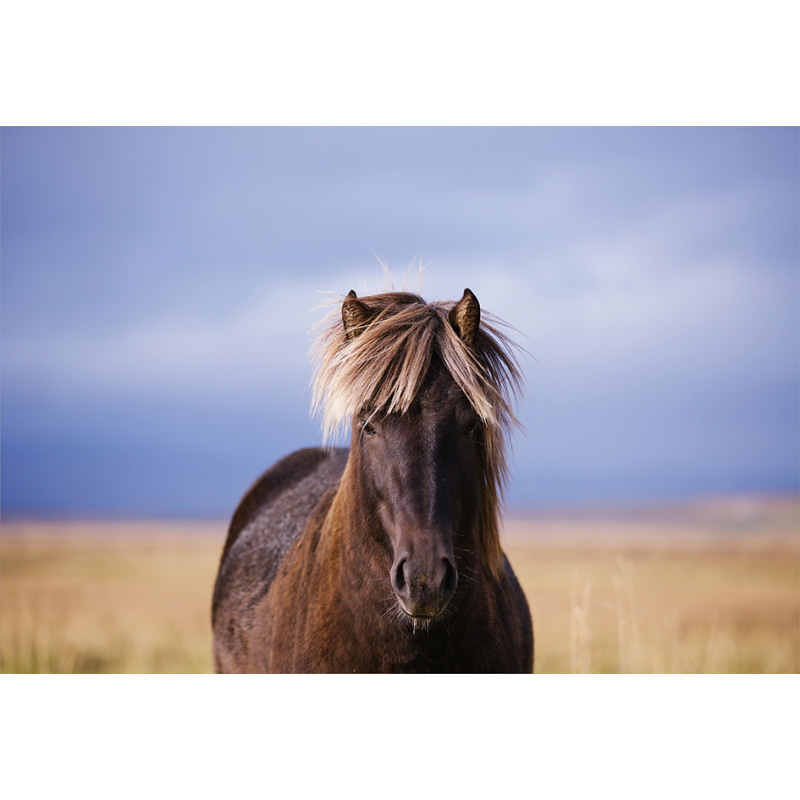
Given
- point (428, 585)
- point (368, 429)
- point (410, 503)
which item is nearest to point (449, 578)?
point (428, 585)

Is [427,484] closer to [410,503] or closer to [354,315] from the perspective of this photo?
[410,503]

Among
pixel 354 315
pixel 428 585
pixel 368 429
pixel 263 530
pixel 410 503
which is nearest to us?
pixel 428 585

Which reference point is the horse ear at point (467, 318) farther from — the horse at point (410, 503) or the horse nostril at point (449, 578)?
the horse nostril at point (449, 578)

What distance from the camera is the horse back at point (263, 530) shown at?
3232 mm

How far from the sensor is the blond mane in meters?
2.01

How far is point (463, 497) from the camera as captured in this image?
2053 mm

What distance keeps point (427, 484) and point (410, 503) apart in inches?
2.9

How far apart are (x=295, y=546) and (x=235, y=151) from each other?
2218mm

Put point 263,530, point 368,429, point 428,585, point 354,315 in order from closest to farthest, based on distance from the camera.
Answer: point 428,585, point 368,429, point 354,315, point 263,530

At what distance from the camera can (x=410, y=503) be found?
6.18 feet

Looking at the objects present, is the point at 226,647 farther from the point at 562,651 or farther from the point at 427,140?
the point at 427,140

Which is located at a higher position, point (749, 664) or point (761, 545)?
point (761, 545)

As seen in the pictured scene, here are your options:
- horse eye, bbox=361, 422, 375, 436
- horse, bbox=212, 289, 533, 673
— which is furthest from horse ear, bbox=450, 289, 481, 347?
horse eye, bbox=361, 422, 375, 436

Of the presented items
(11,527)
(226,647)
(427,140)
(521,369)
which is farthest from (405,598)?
(11,527)
